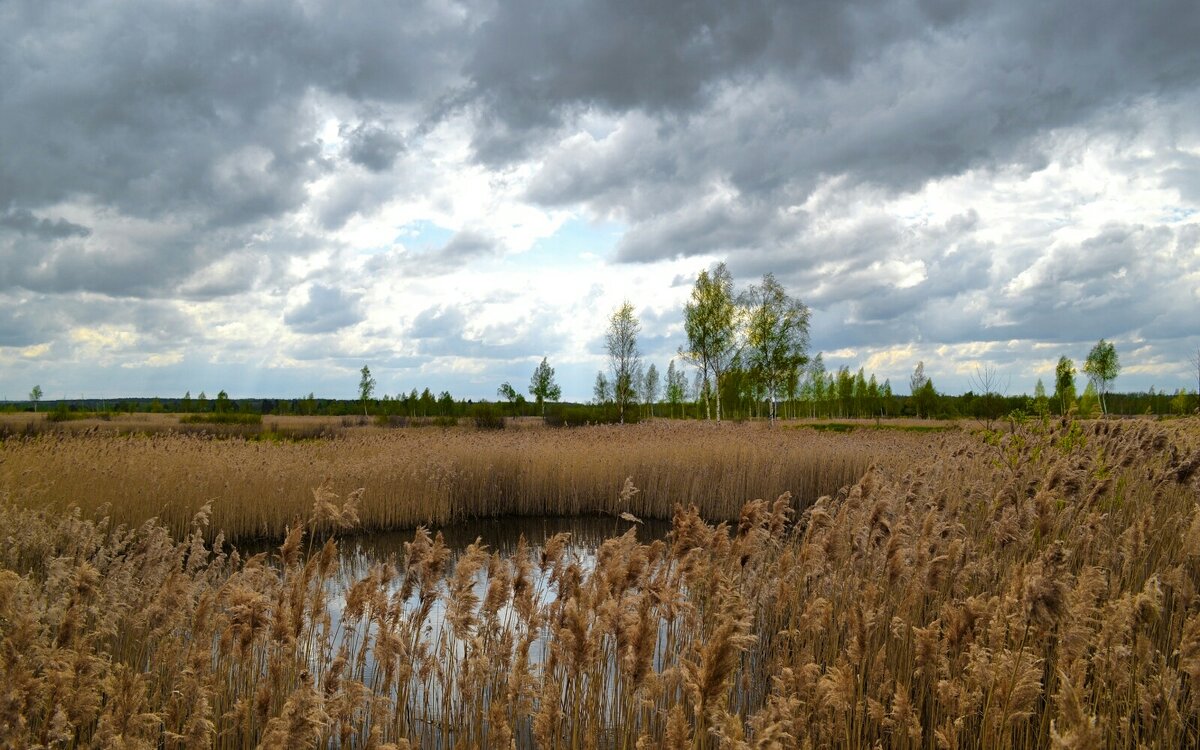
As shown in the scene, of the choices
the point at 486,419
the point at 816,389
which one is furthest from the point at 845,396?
the point at 486,419

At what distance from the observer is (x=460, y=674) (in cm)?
440

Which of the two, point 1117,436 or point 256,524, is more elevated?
point 1117,436

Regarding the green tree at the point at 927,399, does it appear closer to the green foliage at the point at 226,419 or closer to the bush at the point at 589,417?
the bush at the point at 589,417

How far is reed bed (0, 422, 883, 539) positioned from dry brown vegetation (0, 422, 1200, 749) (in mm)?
4973

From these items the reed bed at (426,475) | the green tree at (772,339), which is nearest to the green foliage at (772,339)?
the green tree at (772,339)

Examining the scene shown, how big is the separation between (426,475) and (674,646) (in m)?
11.1

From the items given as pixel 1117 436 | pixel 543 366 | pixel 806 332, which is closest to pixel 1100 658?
pixel 1117 436

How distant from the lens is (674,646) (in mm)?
5086

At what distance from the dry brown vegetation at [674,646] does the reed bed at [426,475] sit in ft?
16.3

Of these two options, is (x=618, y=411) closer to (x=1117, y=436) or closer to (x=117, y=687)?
(x=1117, y=436)

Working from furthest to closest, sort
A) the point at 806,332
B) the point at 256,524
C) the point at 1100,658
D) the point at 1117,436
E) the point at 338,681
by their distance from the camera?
1. the point at 806,332
2. the point at 256,524
3. the point at 1117,436
4. the point at 338,681
5. the point at 1100,658

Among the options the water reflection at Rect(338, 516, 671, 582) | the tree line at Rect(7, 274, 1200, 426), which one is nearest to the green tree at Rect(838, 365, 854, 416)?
the tree line at Rect(7, 274, 1200, 426)

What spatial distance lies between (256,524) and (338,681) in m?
10.3

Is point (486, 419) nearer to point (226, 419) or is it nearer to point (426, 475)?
point (226, 419)
